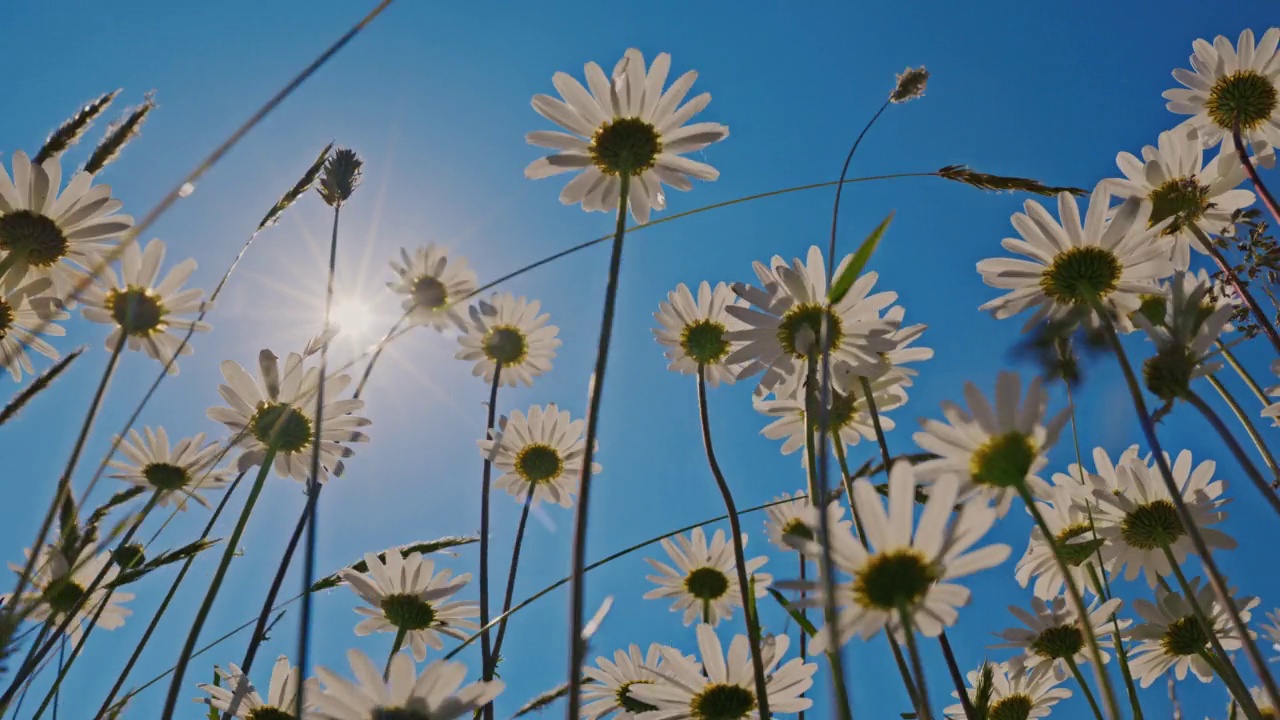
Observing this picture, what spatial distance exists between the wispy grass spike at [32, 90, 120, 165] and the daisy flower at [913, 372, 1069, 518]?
204cm

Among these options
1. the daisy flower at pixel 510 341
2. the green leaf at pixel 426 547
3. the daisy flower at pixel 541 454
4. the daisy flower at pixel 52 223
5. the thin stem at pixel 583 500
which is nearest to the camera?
the thin stem at pixel 583 500

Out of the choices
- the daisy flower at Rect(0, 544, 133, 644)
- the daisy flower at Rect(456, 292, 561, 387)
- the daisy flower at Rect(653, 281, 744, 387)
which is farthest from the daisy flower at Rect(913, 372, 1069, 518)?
the daisy flower at Rect(456, 292, 561, 387)

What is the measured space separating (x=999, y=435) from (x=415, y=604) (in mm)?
1938

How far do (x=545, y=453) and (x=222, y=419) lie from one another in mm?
1727

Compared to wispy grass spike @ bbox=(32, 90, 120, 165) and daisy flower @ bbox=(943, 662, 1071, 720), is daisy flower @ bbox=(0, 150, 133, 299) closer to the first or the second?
wispy grass spike @ bbox=(32, 90, 120, 165)

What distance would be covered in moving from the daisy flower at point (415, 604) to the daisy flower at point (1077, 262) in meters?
1.85

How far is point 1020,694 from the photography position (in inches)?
106

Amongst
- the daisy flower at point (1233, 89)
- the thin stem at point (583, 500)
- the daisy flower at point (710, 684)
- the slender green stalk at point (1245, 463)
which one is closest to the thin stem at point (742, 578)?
the daisy flower at point (710, 684)

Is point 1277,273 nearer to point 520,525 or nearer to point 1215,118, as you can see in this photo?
point 1215,118

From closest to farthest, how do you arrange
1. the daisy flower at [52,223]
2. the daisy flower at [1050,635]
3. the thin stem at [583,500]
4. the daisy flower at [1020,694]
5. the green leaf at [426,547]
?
the thin stem at [583,500]
the green leaf at [426,547]
the daisy flower at [52,223]
the daisy flower at [1050,635]
the daisy flower at [1020,694]

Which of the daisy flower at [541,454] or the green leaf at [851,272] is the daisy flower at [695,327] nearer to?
the daisy flower at [541,454]

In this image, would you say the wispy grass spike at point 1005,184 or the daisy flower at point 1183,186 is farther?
the daisy flower at point 1183,186

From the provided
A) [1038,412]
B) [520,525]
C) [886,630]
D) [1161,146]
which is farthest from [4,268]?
[1161,146]

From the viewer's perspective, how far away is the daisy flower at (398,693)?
54.1 inches
